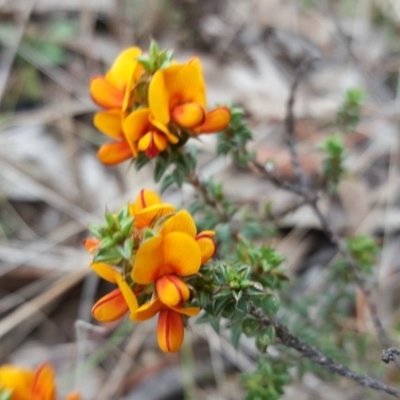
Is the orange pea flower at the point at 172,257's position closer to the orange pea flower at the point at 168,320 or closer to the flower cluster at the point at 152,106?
the orange pea flower at the point at 168,320

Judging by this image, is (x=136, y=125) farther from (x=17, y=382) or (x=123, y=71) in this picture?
(x=17, y=382)

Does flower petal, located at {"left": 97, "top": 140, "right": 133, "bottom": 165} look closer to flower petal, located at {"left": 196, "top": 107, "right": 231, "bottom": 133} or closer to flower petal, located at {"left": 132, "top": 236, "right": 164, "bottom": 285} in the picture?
flower petal, located at {"left": 196, "top": 107, "right": 231, "bottom": 133}

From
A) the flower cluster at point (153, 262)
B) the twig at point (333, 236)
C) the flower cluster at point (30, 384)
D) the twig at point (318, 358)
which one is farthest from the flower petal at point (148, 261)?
the twig at point (333, 236)

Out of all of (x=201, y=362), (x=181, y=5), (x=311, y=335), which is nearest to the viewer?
(x=311, y=335)

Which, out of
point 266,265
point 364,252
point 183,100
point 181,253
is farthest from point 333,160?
point 181,253

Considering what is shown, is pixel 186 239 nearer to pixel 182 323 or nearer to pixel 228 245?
pixel 182 323

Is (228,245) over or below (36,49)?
below

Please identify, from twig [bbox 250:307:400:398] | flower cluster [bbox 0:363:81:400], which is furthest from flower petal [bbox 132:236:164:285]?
flower cluster [bbox 0:363:81:400]

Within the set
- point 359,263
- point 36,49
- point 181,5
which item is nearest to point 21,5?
point 36,49
